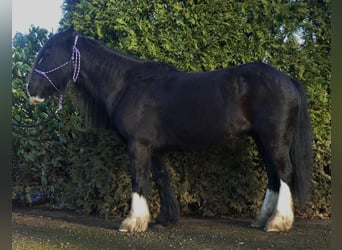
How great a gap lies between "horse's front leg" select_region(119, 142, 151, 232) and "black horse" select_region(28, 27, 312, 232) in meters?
0.01

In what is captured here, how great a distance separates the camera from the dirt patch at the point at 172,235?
3.97 metres

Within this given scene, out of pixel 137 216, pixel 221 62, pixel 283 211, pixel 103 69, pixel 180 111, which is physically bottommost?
pixel 137 216

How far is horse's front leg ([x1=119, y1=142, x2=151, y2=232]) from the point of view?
4.41 metres

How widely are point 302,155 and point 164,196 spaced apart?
1.56 metres

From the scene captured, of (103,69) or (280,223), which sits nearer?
(280,223)

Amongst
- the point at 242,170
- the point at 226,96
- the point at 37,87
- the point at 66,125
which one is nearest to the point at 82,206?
the point at 66,125

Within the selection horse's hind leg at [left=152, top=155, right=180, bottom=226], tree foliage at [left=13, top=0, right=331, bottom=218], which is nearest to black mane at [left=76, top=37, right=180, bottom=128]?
tree foliage at [left=13, top=0, right=331, bottom=218]

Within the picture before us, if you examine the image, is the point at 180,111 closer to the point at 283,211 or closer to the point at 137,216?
the point at 137,216

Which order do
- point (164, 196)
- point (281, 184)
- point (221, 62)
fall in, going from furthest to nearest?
point (221, 62) < point (164, 196) < point (281, 184)

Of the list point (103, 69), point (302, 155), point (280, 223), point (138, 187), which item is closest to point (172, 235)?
point (138, 187)

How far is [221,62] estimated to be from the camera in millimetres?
5309

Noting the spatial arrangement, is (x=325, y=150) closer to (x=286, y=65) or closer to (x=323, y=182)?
(x=323, y=182)

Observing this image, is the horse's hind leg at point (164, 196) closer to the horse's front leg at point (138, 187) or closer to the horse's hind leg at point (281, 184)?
the horse's front leg at point (138, 187)

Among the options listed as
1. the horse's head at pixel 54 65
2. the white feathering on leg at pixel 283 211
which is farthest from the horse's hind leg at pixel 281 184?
the horse's head at pixel 54 65
